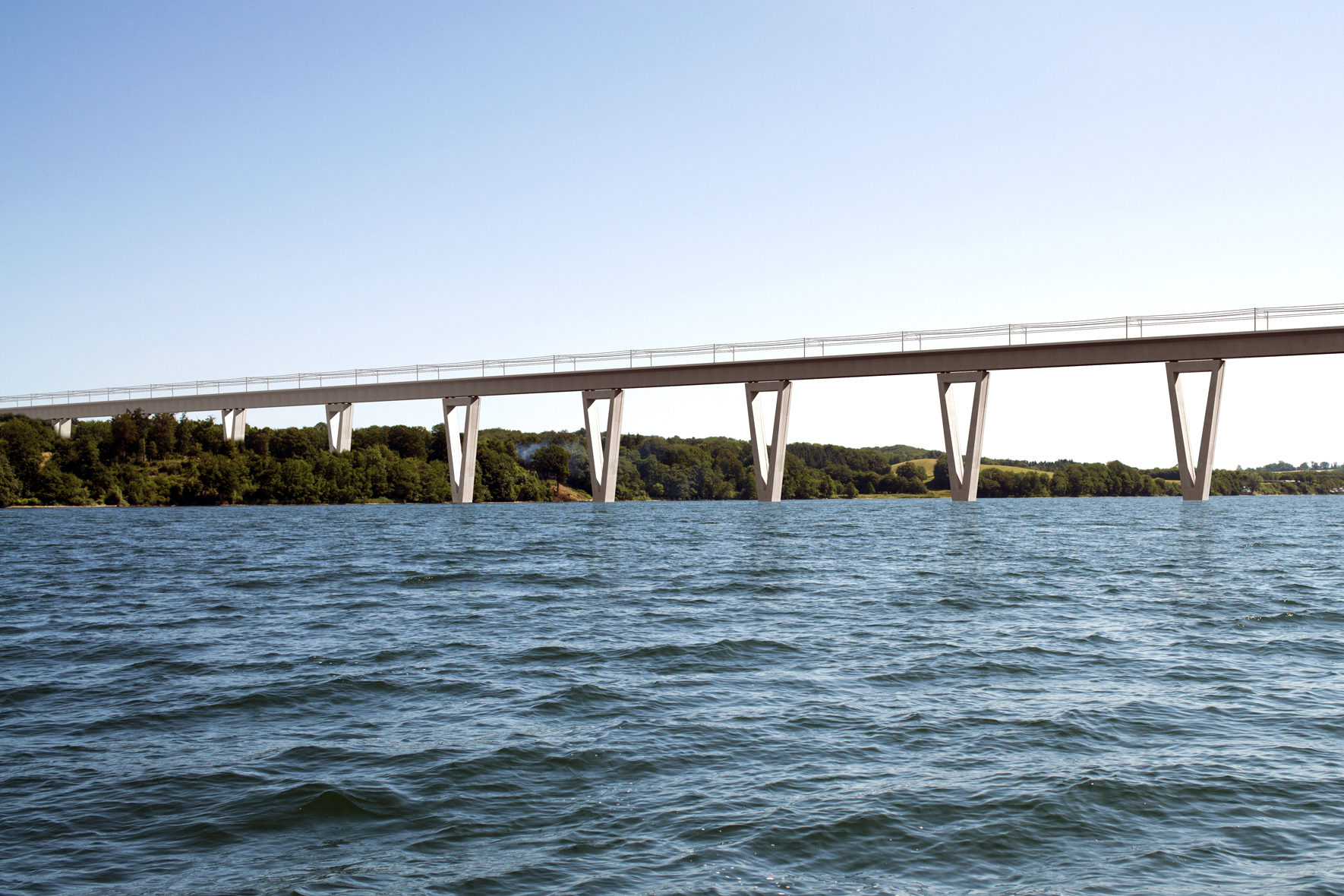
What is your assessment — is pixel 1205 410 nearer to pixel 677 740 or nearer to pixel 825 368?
pixel 825 368

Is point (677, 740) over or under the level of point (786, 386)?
under

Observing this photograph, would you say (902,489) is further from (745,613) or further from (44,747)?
(44,747)

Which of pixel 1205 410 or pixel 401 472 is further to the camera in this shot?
pixel 401 472

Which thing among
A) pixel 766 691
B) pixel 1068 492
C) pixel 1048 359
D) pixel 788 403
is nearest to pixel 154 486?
pixel 788 403

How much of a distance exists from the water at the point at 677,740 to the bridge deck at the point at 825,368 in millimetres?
56830

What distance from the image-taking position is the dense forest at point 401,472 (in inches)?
4365

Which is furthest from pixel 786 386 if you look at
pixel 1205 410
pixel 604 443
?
pixel 1205 410

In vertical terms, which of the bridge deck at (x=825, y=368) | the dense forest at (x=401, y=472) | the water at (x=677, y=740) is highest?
the bridge deck at (x=825, y=368)

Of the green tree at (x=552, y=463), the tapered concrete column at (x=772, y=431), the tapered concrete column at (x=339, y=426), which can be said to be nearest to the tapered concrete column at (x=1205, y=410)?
the tapered concrete column at (x=772, y=431)

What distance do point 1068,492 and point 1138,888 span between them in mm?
183562

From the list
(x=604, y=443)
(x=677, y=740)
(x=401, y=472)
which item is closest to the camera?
(x=677, y=740)

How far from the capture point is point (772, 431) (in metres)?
91.7

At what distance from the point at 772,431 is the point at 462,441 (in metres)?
34.8

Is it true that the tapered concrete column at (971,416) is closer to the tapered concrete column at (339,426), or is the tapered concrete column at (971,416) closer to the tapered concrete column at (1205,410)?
the tapered concrete column at (1205,410)
